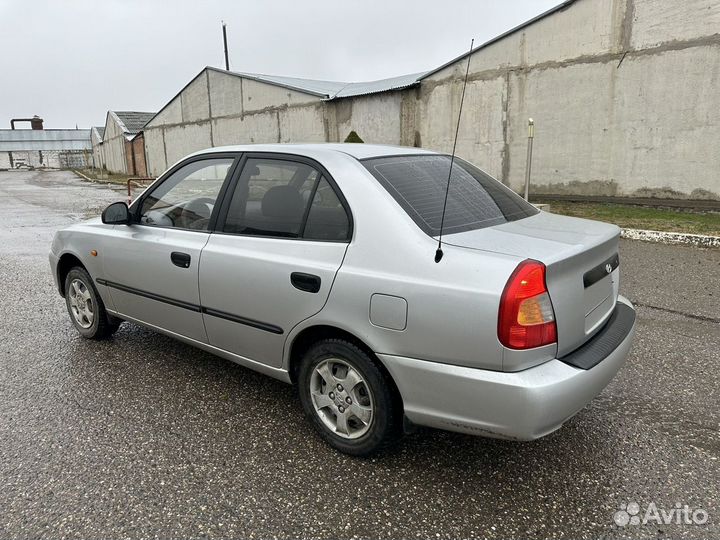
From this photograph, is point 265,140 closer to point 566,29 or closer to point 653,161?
point 566,29

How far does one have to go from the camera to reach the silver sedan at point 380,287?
2285mm

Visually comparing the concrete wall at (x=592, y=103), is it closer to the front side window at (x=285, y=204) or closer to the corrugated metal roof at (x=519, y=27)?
the corrugated metal roof at (x=519, y=27)

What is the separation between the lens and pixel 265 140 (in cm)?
2150

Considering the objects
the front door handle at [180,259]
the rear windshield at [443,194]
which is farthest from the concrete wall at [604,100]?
the front door handle at [180,259]

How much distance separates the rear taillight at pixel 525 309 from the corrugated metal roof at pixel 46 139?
3039 inches

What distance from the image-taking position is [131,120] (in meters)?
38.9

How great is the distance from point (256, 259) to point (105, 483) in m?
Result: 1.36

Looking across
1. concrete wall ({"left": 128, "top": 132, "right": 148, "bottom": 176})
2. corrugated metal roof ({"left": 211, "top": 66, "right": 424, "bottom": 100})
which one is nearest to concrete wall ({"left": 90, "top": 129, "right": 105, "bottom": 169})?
concrete wall ({"left": 128, "top": 132, "right": 148, "bottom": 176})

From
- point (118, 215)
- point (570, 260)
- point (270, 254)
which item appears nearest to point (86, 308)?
point (118, 215)

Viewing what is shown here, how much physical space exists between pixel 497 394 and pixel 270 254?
1452 millimetres

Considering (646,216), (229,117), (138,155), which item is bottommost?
(646,216)

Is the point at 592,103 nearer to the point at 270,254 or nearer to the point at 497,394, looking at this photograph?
the point at 270,254

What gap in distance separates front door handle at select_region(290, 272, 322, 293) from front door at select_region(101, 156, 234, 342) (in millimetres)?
841

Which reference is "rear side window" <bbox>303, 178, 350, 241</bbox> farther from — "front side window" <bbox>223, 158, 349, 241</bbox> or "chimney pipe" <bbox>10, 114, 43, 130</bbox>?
"chimney pipe" <bbox>10, 114, 43, 130</bbox>
